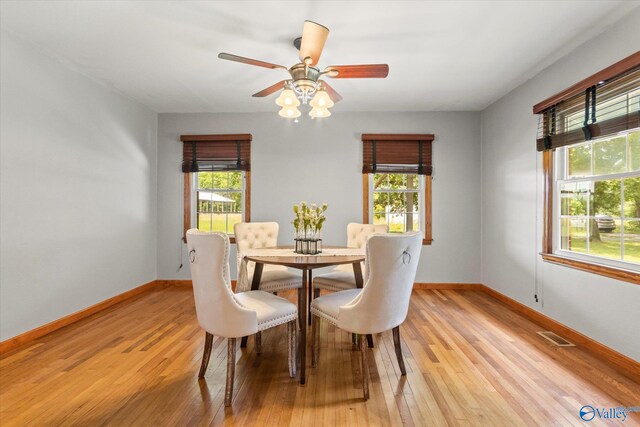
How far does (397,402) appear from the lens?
6.42ft

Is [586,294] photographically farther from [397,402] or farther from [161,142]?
[161,142]

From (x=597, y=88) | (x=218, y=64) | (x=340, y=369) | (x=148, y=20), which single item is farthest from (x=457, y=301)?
(x=148, y=20)

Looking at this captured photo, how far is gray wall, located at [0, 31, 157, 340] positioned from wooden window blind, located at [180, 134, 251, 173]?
A: 2.02 ft

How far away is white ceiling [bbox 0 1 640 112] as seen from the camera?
2328 mm

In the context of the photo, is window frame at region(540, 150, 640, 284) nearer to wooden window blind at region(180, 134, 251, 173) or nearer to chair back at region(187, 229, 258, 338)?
chair back at region(187, 229, 258, 338)

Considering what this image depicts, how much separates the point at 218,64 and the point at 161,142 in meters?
2.16

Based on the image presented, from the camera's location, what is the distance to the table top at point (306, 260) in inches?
88.3

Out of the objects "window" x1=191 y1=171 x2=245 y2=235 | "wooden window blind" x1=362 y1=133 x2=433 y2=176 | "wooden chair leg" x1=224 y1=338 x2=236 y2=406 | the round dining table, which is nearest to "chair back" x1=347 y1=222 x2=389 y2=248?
the round dining table

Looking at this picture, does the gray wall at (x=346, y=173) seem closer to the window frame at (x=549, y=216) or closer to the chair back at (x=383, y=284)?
the window frame at (x=549, y=216)

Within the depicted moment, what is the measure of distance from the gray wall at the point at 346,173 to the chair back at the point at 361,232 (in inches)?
44.8

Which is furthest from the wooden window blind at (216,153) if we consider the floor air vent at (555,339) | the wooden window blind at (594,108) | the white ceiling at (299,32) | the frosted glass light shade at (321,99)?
the floor air vent at (555,339)

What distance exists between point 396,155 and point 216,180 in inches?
106

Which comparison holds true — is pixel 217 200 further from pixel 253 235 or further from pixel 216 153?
pixel 253 235

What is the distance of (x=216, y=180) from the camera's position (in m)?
4.88
